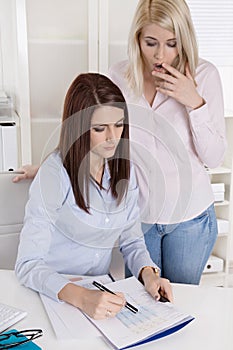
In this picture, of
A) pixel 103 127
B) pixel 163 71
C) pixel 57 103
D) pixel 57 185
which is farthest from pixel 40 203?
pixel 57 103

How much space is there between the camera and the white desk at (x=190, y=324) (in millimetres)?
941

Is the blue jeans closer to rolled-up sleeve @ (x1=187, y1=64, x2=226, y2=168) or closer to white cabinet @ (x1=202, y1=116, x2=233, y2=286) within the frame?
rolled-up sleeve @ (x1=187, y1=64, x2=226, y2=168)

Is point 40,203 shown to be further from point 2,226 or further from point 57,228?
point 2,226

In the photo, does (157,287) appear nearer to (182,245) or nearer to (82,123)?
(182,245)

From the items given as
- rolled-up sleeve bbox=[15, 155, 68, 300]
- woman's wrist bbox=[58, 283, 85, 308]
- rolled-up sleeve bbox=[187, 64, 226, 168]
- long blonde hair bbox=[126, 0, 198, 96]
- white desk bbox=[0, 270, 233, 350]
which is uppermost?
Result: long blonde hair bbox=[126, 0, 198, 96]

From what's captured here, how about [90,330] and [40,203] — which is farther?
[40,203]

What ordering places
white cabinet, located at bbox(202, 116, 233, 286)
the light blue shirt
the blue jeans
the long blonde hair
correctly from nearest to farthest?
the light blue shirt
the long blonde hair
the blue jeans
white cabinet, located at bbox(202, 116, 233, 286)

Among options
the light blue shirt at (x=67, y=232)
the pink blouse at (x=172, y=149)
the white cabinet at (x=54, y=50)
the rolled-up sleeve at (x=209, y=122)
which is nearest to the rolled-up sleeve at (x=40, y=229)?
the light blue shirt at (x=67, y=232)

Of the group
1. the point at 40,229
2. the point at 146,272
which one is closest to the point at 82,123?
the point at 40,229

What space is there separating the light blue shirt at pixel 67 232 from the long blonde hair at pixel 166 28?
10.7 inches

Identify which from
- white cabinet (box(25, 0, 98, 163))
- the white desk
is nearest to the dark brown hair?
the white desk

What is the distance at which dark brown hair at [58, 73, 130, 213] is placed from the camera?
1178 mm

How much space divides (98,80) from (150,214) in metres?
0.39

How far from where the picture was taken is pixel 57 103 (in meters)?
2.25
